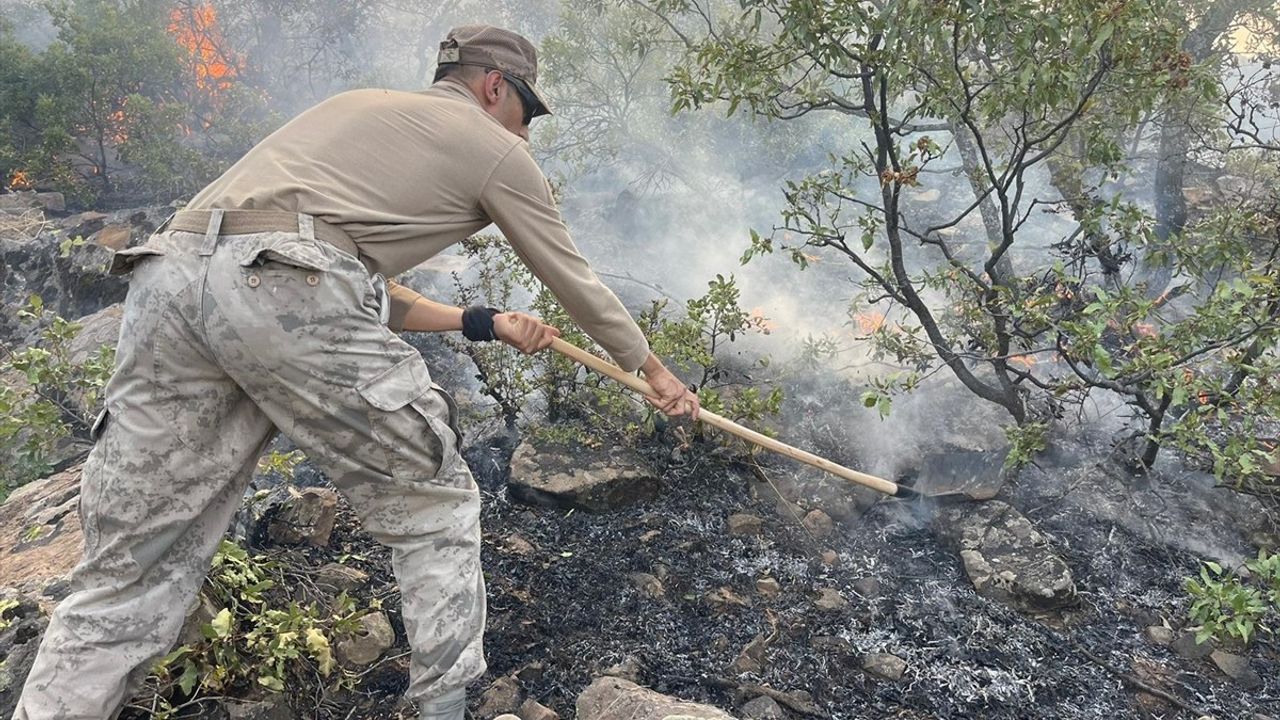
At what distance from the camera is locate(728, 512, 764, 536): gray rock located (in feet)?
12.2

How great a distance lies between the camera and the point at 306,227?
201 cm

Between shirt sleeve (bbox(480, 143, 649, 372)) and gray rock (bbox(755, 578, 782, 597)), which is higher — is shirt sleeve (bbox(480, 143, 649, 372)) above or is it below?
above

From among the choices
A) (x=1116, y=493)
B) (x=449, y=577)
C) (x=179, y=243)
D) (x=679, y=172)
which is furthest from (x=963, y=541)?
(x=679, y=172)

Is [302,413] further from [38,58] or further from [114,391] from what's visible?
[38,58]

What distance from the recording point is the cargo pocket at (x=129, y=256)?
1.96 meters

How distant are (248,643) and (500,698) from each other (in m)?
0.85

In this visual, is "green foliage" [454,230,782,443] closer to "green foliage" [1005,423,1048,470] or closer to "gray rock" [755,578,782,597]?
"gray rock" [755,578,782,597]

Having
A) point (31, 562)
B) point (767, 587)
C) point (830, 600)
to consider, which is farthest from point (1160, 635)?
point (31, 562)

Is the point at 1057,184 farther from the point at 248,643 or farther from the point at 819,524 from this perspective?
the point at 248,643

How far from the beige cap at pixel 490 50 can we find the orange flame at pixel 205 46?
9.64m

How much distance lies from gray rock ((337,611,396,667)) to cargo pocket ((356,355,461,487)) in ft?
2.98

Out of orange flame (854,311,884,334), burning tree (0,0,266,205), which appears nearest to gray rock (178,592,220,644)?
orange flame (854,311,884,334)

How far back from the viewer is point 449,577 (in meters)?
2.13

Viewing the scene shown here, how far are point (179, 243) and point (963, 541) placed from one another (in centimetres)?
346
